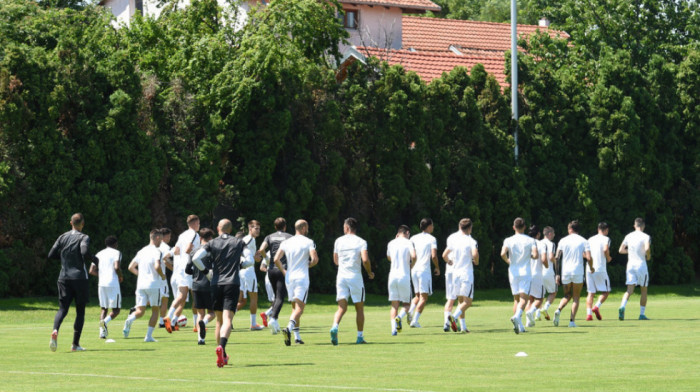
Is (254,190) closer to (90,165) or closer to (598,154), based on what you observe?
(90,165)

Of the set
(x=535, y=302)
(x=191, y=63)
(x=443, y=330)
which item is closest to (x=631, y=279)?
(x=535, y=302)

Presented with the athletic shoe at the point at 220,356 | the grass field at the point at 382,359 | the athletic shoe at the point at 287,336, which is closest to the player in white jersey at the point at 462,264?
the grass field at the point at 382,359

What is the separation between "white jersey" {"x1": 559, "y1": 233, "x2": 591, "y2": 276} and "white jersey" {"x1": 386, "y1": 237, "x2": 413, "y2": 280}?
12.8 ft

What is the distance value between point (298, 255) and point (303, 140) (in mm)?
18785

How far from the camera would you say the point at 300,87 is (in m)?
37.9

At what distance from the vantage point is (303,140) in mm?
37625

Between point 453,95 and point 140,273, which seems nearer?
point 140,273

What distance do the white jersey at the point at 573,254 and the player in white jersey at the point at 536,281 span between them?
0.75m

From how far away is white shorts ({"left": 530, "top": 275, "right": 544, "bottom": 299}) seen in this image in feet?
75.9

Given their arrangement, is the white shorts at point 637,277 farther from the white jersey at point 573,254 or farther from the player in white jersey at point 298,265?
the player in white jersey at point 298,265

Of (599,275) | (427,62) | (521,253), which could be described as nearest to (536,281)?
(521,253)

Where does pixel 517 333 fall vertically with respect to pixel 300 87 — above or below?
below

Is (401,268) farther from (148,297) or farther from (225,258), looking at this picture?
(225,258)

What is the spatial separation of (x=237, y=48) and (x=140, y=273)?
17819mm
